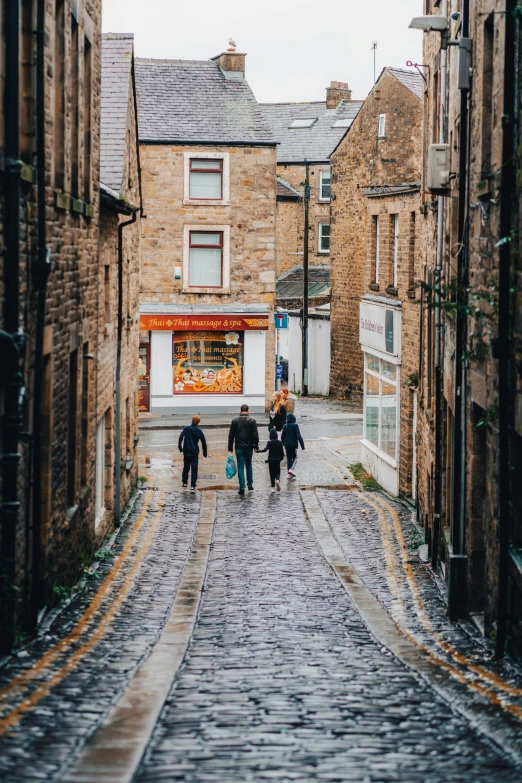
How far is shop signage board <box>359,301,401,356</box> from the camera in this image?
23125 millimetres

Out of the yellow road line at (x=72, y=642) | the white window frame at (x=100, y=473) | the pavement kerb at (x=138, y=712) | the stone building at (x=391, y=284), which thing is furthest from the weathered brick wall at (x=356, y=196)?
the pavement kerb at (x=138, y=712)

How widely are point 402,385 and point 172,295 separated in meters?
16.1

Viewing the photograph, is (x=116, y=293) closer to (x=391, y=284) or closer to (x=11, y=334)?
(x=391, y=284)

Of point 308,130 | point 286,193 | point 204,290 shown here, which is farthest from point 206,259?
point 308,130

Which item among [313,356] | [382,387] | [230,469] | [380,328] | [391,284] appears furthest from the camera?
[313,356]

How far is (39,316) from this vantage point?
1070 centimetres

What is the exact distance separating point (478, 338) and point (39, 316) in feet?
13.6

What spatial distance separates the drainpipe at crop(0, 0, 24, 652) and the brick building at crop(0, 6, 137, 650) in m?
0.01

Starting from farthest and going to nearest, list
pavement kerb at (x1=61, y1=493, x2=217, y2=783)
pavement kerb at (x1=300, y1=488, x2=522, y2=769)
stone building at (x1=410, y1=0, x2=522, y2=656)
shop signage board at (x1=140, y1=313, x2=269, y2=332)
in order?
1. shop signage board at (x1=140, y1=313, x2=269, y2=332)
2. stone building at (x1=410, y1=0, x2=522, y2=656)
3. pavement kerb at (x1=300, y1=488, x2=522, y2=769)
4. pavement kerb at (x1=61, y1=493, x2=217, y2=783)

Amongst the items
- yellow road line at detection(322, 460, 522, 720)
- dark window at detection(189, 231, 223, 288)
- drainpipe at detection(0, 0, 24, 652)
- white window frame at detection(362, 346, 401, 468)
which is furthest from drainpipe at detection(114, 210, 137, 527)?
dark window at detection(189, 231, 223, 288)

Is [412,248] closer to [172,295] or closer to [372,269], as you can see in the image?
[372,269]

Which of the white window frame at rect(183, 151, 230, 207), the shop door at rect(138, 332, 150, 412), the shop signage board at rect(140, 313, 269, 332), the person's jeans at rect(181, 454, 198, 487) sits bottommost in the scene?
the person's jeans at rect(181, 454, 198, 487)

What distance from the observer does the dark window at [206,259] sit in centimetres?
3775

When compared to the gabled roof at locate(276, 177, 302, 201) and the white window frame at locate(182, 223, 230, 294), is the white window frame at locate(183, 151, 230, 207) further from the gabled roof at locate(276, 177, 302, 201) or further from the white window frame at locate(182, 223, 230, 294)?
the gabled roof at locate(276, 177, 302, 201)
